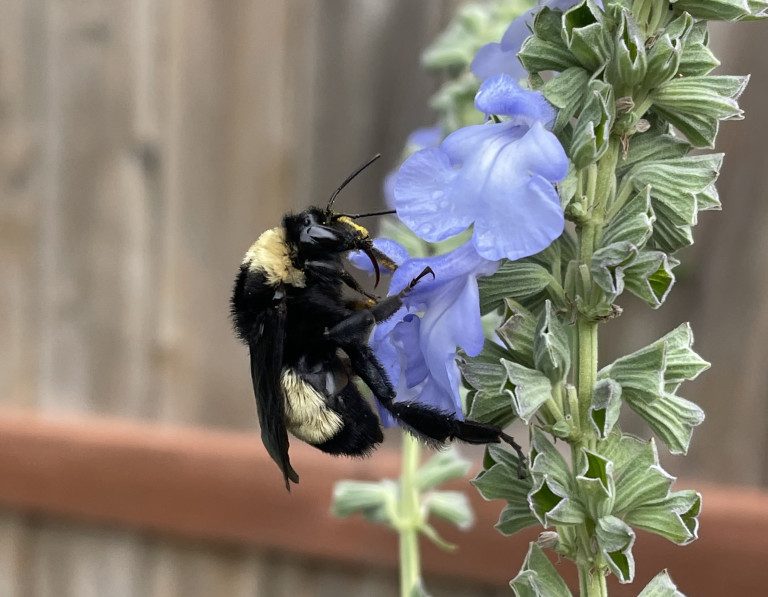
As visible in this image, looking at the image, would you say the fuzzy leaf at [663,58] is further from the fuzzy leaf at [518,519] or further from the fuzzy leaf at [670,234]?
the fuzzy leaf at [518,519]

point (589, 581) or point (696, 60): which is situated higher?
point (696, 60)

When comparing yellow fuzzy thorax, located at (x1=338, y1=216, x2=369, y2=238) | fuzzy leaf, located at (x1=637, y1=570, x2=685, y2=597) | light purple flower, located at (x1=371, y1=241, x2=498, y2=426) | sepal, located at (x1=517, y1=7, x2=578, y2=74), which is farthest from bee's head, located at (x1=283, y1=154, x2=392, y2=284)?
fuzzy leaf, located at (x1=637, y1=570, x2=685, y2=597)

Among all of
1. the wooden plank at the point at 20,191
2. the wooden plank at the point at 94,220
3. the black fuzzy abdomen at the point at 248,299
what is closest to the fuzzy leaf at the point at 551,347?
the black fuzzy abdomen at the point at 248,299

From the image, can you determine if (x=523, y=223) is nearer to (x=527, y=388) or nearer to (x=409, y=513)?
(x=527, y=388)

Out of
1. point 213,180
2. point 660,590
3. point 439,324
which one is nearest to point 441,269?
point 439,324

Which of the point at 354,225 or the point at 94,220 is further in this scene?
the point at 94,220

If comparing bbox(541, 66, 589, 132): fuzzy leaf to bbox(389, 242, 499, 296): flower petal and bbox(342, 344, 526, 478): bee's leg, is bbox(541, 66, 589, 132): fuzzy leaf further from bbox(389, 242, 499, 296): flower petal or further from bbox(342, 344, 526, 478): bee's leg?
bbox(342, 344, 526, 478): bee's leg

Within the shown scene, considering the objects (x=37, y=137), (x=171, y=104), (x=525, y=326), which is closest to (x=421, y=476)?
(x=525, y=326)
